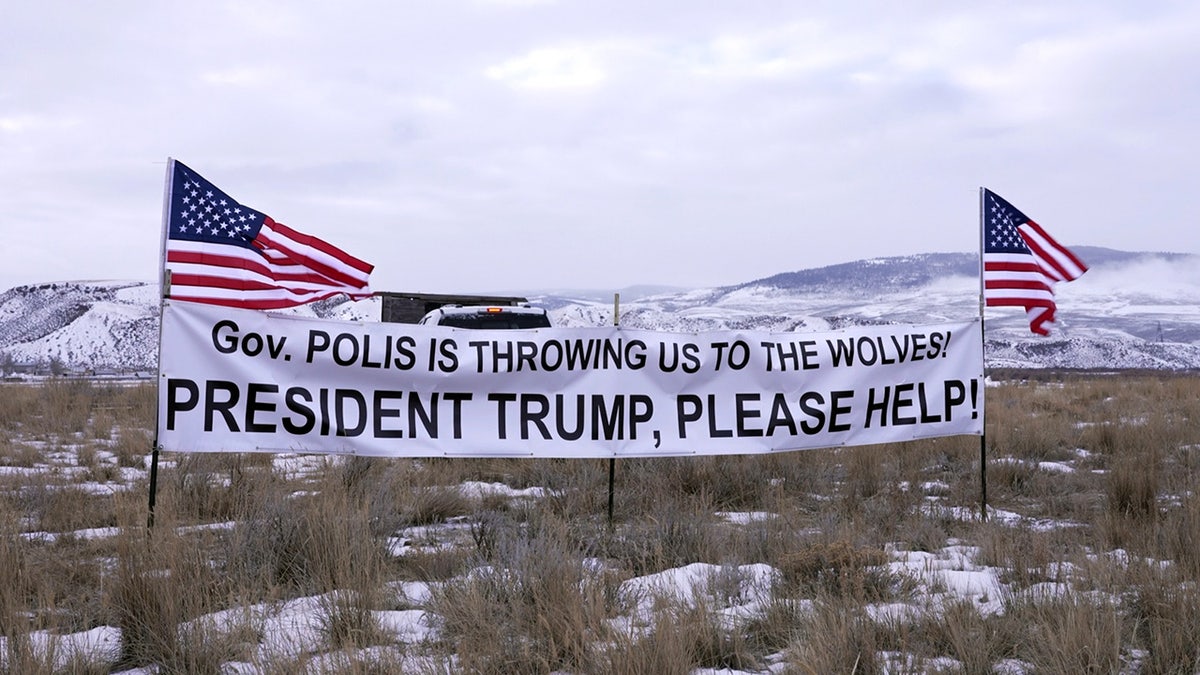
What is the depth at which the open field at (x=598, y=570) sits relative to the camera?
4215 millimetres

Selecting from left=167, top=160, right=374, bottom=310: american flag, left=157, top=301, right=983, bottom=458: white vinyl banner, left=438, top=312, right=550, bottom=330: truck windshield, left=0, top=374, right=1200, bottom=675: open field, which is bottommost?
left=0, top=374, right=1200, bottom=675: open field

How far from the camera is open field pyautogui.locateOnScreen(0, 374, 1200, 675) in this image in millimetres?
4215

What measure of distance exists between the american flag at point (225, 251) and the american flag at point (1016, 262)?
6.11 metres

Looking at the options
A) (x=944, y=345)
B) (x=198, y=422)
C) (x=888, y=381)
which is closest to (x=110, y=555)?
(x=198, y=422)

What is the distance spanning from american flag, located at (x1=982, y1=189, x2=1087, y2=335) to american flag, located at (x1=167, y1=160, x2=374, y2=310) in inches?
240

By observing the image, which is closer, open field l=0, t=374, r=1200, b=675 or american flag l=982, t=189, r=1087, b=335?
open field l=0, t=374, r=1200, b=675

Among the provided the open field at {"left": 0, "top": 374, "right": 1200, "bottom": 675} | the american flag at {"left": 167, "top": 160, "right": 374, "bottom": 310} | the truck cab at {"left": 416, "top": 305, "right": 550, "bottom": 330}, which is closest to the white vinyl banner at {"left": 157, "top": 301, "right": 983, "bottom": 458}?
the american flag at {"left": 167, "top": 160, "right": 374, "bottom": 310}

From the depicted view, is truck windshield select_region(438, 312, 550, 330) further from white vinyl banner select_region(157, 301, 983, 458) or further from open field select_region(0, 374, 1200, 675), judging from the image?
white vinyl banner select_region(157, 301, 983, 458)

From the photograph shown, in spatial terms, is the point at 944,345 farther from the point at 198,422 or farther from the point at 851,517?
the point at 198,422

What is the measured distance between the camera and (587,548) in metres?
6.05

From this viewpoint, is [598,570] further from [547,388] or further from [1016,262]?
[1016,262]

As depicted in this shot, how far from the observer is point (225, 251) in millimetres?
7074

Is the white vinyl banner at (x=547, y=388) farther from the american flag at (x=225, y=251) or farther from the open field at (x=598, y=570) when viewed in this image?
the open field at (x=598, y=570)

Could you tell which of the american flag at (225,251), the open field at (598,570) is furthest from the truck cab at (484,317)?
the american flag at (225,251)
